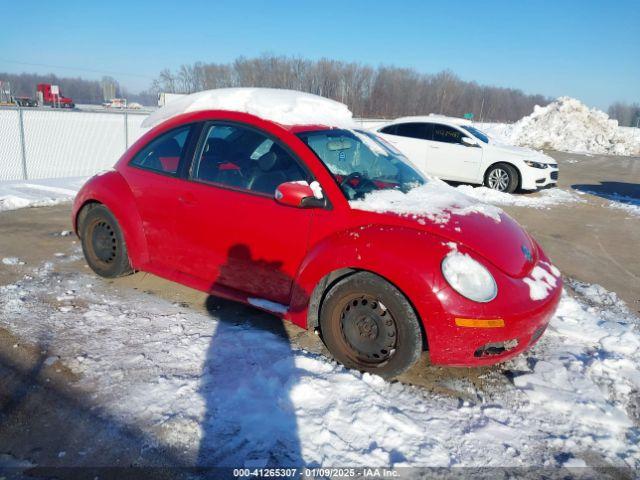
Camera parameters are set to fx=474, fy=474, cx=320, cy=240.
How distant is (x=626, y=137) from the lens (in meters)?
30.0

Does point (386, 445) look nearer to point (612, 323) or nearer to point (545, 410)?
point (545, 410)

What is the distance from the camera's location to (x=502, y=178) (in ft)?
36.9

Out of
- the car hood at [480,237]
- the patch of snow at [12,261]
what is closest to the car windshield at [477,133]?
the car hood at [480,237]

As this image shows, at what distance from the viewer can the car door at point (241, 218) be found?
338cm

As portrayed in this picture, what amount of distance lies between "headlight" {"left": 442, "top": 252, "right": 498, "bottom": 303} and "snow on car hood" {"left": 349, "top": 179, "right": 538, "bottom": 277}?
13cm

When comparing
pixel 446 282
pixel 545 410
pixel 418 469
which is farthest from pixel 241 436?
pixel 545 410

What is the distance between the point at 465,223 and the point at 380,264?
2.37ft

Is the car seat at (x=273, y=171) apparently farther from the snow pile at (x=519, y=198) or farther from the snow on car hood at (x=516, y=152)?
the snow on car hood at (x=516, y=152)

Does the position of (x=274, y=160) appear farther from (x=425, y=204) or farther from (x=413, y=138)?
(x=413, y=138)

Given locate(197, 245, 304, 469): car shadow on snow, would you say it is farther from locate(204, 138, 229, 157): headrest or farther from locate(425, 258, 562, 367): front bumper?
locate(425, 258, 562, 367): front bumper

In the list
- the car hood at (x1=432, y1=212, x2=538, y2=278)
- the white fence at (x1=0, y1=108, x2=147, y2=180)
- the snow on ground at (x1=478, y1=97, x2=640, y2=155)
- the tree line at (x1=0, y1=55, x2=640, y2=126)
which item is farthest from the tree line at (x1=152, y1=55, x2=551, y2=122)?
the car hood at (x1=432, y1=212, x2=538, y2=278)

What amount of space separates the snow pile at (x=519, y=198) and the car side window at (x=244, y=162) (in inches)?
280

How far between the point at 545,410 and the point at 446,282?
1.01 m

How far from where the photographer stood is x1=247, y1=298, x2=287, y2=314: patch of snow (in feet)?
11.2
